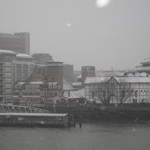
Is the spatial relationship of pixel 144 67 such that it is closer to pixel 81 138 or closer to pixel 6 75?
Result: pixel 6 75

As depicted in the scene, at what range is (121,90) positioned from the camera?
29.0 metres

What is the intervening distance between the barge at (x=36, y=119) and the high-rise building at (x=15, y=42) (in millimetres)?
32687

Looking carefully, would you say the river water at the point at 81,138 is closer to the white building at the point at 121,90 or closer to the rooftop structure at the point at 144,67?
the white building at the point at 121,90

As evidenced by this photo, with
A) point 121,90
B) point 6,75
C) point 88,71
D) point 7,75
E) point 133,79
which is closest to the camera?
point 121,90

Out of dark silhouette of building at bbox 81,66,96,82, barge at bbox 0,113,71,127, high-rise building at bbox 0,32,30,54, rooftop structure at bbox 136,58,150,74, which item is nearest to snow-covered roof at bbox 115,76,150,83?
rooftop structure at bbox 136,58,150,74

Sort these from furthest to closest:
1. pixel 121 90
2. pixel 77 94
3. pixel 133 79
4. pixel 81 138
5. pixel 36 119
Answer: pixel 77 94 < pixel 133 79 < pixel 121 90 < pixel 36 119 < pixel 81 138

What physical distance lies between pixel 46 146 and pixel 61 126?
5933 mm

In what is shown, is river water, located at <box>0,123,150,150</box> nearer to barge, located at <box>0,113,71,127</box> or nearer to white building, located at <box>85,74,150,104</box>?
barge, located at <box>0,113,71,127</box>

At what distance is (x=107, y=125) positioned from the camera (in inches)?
797

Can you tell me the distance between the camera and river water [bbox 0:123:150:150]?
14.3 meters

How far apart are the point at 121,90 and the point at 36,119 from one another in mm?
9874

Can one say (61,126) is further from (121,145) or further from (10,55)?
(10,55)

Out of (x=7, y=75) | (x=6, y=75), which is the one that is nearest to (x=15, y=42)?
(x=7, y=75)

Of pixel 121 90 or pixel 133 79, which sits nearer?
pixel 121 90
